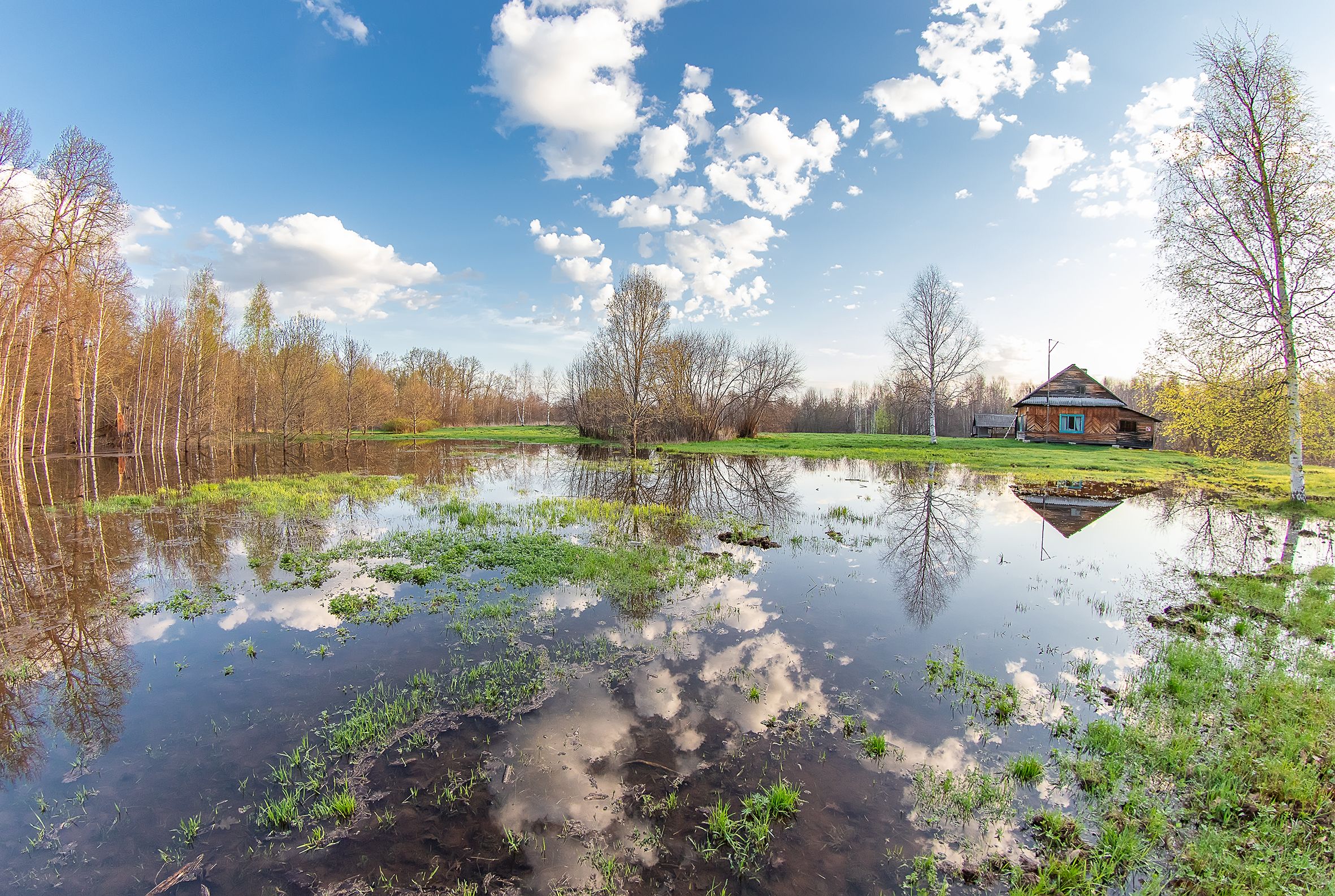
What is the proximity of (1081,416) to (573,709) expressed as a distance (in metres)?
55.8

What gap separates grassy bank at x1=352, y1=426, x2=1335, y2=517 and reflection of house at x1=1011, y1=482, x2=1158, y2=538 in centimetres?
243

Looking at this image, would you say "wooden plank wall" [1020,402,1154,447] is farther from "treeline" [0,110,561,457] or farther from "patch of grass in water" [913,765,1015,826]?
"treeline" [0,110,561,457]

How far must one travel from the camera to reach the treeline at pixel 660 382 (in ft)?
117

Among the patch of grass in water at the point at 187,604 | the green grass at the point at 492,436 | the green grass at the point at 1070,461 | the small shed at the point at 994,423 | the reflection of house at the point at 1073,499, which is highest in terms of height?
the small shed at the point at 994,423

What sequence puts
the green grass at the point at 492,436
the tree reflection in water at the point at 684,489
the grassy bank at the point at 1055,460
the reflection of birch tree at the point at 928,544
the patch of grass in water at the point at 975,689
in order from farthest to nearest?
the green grass at the point at 492,436, the grassy bank at the point at 1055,460, the tree reflection in water at the point at 684,489, the reflection of birch tree at the point at 928,544, the patch of grass in water at the point at 975,689

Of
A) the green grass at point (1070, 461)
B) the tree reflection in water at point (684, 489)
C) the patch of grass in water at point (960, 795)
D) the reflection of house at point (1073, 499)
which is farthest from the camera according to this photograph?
the green grass at point (1070, 461)

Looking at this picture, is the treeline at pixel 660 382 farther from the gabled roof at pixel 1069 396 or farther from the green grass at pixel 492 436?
the gabled roof at pixel 1069 396

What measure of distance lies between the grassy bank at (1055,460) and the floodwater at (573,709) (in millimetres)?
13028

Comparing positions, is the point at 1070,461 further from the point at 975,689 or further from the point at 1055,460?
the point at 975,689

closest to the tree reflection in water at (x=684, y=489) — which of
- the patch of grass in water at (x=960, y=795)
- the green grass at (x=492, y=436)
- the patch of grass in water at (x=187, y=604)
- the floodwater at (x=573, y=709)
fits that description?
the floodwater at (x=573, y=709)

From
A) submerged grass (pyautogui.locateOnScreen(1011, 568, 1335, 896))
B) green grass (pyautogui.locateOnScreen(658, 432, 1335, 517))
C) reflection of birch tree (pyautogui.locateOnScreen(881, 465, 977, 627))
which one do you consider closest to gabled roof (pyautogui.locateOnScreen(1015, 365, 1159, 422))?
green grass (pyautogui.locateOnScreen(658, 432, 1335, 517))

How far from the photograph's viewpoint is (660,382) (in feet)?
124

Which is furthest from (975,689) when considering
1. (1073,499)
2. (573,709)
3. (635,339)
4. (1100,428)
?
(1100,428)

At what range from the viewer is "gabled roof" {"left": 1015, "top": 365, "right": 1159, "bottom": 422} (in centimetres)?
4384
